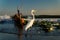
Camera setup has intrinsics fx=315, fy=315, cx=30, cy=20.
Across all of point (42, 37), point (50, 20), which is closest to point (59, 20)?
point (50, 20)

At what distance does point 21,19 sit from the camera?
22.6 feet

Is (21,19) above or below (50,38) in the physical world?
above

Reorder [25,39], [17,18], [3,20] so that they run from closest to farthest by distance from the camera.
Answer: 1. [17,18]
2. [25,39]
3. [3,20]

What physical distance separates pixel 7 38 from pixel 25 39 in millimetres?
489

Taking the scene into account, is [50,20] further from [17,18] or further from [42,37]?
[17,18]

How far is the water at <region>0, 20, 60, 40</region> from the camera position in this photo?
762 cm

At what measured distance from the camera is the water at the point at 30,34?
7625mm

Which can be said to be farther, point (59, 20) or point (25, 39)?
point (59, 20)

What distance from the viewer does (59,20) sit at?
324 inches

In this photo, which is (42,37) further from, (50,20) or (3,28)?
(3,28)

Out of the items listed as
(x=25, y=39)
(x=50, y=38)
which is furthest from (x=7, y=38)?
(x=50, y=38)

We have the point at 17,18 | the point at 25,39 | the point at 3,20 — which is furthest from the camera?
the point at 3,20

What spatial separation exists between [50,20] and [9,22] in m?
1.08

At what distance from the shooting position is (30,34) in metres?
7.77
